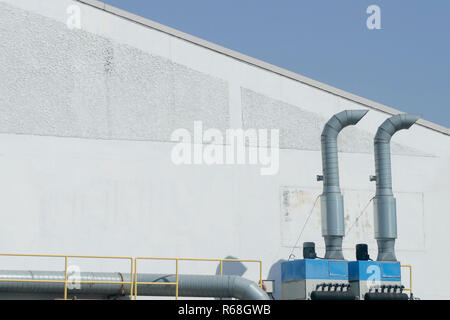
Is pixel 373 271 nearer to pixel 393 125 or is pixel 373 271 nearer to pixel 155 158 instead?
pixel 393 125

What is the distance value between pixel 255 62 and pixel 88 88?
5.24 metres

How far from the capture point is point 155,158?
944 inches

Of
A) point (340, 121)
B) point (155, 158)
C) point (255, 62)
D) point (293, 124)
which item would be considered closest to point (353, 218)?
point (340, 121)

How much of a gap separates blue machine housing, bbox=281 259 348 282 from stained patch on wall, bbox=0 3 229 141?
5.03 meters

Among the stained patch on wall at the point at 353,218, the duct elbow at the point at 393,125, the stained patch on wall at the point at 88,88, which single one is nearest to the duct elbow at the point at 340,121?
the duct elbow at the point at 393,125

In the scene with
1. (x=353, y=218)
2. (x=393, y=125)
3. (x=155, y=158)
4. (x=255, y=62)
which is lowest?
(x=353, y=218)

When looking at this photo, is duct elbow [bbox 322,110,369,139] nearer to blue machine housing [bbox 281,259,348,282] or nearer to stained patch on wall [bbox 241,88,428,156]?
stained patch on wall [bbox 241,88,428,156]

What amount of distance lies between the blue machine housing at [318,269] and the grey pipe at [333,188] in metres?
0.56

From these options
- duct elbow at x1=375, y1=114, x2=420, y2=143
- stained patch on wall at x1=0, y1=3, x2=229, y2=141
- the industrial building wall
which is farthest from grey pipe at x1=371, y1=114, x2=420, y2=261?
stained patch on wall at x1=0, y1=3, x2=229, y2=141

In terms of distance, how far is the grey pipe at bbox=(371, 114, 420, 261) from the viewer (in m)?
23.7

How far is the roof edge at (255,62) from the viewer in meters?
24.5

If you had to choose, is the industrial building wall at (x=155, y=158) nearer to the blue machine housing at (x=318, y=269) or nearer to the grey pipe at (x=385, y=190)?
the grey pipe at (x=385, y=190)
